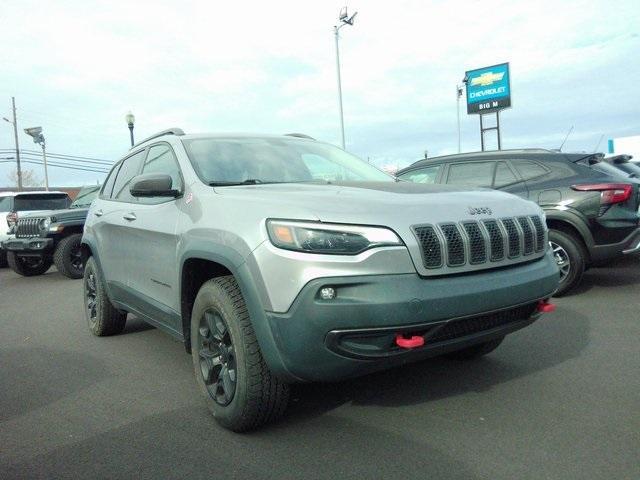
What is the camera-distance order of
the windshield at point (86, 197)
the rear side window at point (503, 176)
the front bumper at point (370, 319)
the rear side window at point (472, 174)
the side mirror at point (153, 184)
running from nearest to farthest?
the front bumper at point (370, 319), the side mirror at point (153, 184), the rear side window at point (503, 176), the rear side window at point (472, 174), the windshield at point (86, 197)

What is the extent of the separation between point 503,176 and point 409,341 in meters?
4.62

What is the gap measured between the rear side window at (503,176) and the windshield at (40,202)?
10.4m

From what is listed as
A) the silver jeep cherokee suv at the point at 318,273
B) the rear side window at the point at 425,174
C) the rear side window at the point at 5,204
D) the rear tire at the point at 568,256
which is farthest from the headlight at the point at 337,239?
the rear side window at the point at 5,204

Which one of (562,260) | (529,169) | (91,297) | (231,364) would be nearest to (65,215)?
(91,297)

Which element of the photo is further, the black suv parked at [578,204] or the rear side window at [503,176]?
the rear side window at [503,176]

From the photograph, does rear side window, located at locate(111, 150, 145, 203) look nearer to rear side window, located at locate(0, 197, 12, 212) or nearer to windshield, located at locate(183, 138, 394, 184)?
windshield, located at locate(183, 138, 394, 184)

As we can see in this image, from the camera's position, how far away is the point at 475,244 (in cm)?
272

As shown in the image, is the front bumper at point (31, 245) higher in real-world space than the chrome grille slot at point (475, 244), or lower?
lower

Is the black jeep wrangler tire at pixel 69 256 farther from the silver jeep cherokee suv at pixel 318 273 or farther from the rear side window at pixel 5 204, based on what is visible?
the silver jeep cherokee suv at pixel 318 273

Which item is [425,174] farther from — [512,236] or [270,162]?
[512,236]

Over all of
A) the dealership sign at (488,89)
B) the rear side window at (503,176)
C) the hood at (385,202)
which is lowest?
the hood at (385,202)

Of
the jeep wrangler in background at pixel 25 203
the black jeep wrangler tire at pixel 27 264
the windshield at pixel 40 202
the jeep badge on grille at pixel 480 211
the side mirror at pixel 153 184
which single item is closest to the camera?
the jeep badge on grille at pixel 480 211

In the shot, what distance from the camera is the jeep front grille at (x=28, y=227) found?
32.7ft

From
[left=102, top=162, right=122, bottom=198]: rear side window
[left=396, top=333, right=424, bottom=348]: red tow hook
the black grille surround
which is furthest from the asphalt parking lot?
[left=102, top=162, right=122, bottom=198]: rear side window
